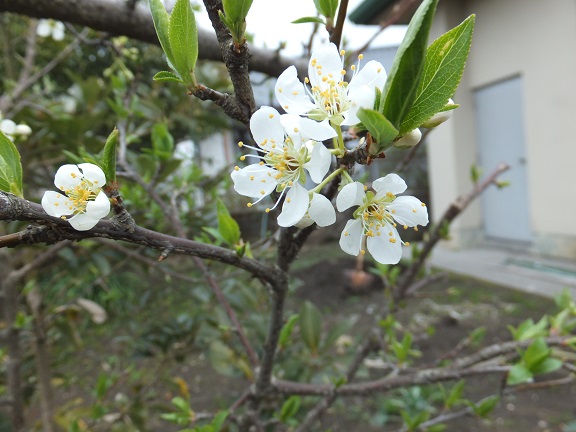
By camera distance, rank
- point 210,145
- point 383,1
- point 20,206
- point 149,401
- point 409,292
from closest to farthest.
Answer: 1. point 20,206
2. point 409,292
3. point 149,401
4. point 383,1
5. point 210,145

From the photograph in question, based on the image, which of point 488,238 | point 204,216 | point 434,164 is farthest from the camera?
point 434,164

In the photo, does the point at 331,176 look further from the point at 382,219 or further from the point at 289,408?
the point at 289,408

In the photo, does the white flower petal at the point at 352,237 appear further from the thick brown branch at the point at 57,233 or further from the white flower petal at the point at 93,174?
the white flower petal at the point at 93,174

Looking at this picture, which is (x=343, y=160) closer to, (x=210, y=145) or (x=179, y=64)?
(x=179, y=64)

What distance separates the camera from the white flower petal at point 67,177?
1.59 feet

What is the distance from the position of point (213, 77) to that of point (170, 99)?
32cm

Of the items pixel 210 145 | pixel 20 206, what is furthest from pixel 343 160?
pixel 210 145

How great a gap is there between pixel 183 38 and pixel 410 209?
1.09 ft

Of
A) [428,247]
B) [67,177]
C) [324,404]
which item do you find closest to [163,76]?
[67,177]

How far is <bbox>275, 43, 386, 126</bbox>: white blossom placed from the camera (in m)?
0.46

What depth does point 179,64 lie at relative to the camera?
1.52 feet

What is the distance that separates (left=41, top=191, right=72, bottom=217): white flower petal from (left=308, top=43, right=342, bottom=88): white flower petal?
0.31 metres

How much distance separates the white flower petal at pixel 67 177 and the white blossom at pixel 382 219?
0.32 metres

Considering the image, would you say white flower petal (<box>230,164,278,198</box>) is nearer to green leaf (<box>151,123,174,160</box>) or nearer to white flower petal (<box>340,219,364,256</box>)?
white flower petal (<box>340,219,364,256</box>)
